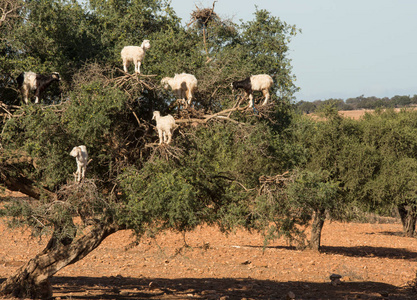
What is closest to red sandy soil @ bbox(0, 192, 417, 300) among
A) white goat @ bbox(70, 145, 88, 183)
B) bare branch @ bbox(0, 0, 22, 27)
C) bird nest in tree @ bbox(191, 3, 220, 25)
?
white goat @ bbox(70, 145, 88, 183)

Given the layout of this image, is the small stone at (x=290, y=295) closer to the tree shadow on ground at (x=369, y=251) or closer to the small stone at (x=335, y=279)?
the small stone at (x=335, y=279)

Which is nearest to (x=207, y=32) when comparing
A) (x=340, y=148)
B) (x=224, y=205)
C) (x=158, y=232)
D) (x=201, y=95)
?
(x=201, y=95)

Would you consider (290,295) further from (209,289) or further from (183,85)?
(183,85)

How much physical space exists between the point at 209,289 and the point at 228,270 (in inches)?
140

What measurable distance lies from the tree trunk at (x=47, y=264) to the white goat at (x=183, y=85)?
2893 millimetres

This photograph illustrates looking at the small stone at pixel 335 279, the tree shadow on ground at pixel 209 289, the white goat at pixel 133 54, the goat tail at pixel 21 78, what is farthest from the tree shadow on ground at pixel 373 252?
the goat tail at pixel 21 78

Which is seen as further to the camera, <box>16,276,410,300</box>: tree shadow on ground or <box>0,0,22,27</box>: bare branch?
<box>16,276,410,300</box>: tree shadow on ground

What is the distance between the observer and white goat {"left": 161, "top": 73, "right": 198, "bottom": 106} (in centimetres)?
988

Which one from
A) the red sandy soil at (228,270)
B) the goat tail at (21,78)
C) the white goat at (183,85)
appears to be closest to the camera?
the goat tail at (21,78)

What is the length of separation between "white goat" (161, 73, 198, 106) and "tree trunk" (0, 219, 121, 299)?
9.49 ft

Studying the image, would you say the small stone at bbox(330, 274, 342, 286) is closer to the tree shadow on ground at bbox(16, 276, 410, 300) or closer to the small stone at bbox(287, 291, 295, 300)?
the tree shadow on ground at bbox(16, 276, 410, 300)

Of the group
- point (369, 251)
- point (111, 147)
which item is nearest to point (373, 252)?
point (369, 251)

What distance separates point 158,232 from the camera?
9352 millimetres

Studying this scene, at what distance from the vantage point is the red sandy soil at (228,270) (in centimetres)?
1393
